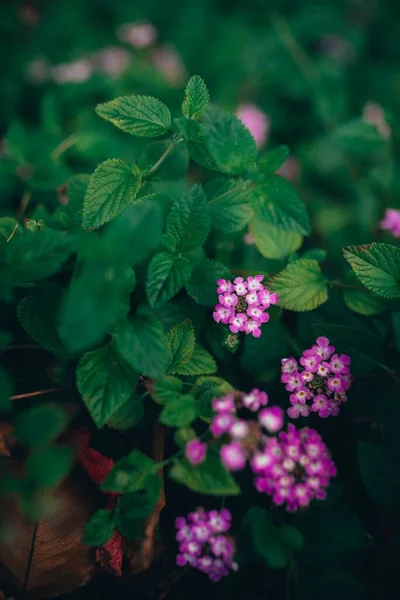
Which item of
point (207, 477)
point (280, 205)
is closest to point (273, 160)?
point (280, 205)

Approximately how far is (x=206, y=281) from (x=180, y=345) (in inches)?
6.5

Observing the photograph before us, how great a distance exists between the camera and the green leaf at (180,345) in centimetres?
102

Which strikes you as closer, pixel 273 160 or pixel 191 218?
pixel 191 218

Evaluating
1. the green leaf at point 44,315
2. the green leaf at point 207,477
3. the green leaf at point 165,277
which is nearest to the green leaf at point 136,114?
the green leaf at point 165,277

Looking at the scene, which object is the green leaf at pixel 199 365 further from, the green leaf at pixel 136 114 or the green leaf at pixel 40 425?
the green leaf at pixel 136 114

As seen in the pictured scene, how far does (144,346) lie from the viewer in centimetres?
89

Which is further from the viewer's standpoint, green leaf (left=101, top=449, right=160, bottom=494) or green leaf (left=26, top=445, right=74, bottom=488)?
green leaf (left=101, top=449, right=160, bottom=494)

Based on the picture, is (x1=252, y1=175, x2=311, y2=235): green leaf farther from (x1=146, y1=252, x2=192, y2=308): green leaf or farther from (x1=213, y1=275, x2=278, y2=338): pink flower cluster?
(x1=146, y1=252, x2=192, y2=308): green leaf

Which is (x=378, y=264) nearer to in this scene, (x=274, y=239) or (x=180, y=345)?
(x=274, y=239)

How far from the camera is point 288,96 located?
2.57 metres

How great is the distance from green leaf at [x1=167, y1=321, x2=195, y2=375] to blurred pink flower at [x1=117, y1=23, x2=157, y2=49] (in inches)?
83.4

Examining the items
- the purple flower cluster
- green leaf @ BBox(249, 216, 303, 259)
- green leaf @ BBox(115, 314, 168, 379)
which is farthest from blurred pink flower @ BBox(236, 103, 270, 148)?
the purple flower cluster

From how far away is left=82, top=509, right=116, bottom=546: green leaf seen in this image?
940 mm

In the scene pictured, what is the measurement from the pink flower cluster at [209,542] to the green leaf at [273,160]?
2.64 ft
